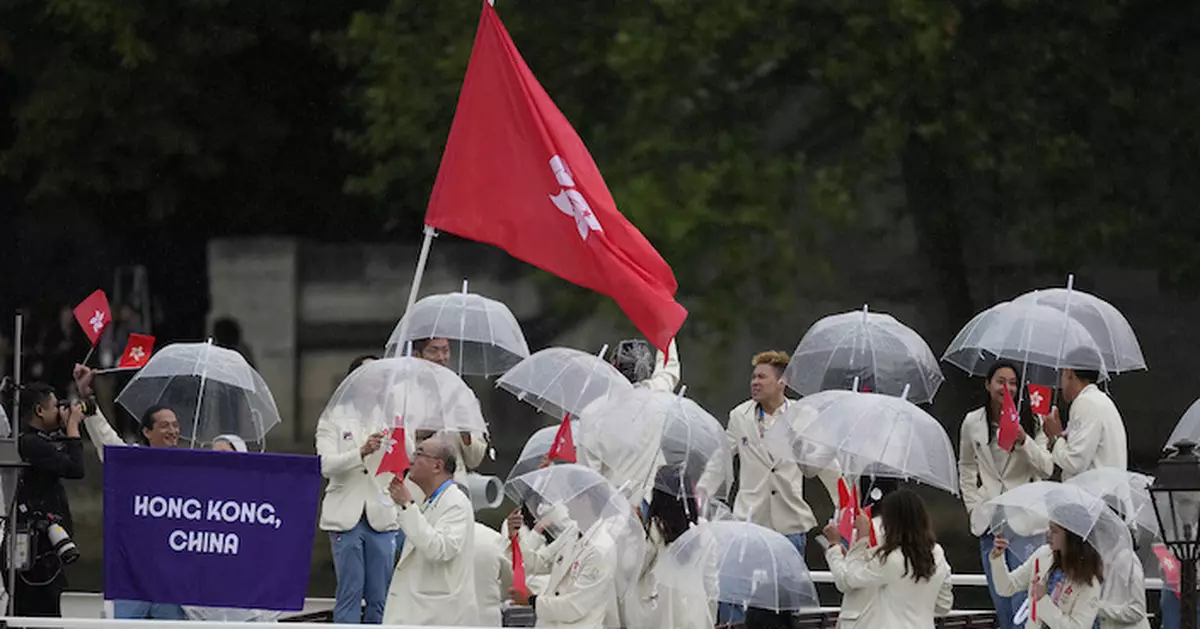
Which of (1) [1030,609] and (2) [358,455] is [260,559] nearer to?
(2) [358,455]

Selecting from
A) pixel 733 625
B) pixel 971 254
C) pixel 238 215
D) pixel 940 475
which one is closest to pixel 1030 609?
pixel 940 475

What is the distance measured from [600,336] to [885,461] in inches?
322

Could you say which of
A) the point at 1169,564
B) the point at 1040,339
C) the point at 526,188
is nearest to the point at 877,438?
the point at 1169,564

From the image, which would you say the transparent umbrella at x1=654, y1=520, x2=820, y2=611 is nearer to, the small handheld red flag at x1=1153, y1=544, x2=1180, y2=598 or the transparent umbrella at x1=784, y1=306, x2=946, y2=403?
the small handheld red flag at x1=1153, y1=544, x2=1180, y2=598

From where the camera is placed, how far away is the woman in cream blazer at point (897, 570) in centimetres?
1087

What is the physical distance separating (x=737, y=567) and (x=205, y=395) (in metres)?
3.37

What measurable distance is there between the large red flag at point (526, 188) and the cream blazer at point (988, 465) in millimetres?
2609

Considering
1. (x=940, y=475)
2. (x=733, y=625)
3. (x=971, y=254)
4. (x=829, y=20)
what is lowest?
(x=733, y=625)

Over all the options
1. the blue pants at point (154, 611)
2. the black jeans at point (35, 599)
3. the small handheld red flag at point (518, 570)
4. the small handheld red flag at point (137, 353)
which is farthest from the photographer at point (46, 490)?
the small handheld red flag at point (518, 570)

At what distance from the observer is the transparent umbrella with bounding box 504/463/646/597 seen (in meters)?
10.3

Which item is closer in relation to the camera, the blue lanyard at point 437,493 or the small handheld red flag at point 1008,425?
the blue lanyard at point 437,493

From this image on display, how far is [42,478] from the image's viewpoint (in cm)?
1262

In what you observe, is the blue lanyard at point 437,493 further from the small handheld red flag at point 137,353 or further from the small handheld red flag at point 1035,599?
the small handheld red flag at point 1035,599

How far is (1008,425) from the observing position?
41.9 feet
